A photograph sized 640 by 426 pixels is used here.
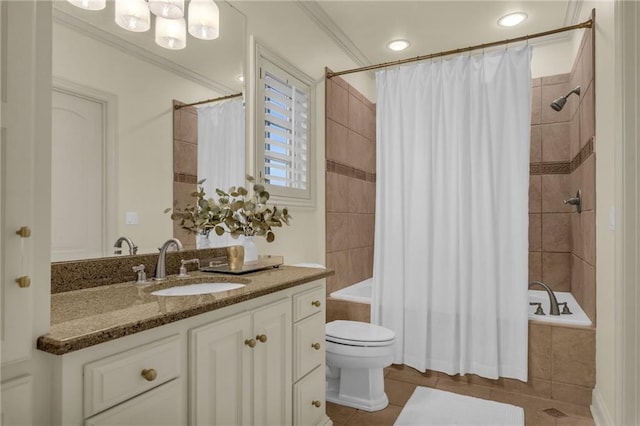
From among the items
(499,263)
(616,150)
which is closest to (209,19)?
(616,150)

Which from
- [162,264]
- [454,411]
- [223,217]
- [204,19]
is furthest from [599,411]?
[204,19]

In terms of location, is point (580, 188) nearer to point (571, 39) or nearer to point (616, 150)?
point (616, 150)

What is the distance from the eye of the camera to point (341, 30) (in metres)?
3.09

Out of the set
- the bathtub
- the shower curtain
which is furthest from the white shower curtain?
the bathtub

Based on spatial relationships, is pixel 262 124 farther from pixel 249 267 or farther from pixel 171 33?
pixel 249 267

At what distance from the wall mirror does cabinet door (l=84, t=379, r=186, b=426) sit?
0.65m

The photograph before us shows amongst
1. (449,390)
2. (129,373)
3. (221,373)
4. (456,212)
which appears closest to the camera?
(129,373)

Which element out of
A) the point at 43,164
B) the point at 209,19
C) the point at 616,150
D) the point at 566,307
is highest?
the point at 209,19

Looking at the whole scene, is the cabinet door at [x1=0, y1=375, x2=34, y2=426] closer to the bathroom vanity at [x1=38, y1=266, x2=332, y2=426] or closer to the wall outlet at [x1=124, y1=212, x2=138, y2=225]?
the bathroom vanity at [x1=38, y1=266, x2=332, y2=426]

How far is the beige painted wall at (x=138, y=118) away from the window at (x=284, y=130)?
0.54m

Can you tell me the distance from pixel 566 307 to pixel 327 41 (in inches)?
100

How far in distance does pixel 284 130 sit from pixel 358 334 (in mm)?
1327

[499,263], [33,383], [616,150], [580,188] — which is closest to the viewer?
[33,383]

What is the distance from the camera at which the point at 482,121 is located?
8.49ft
